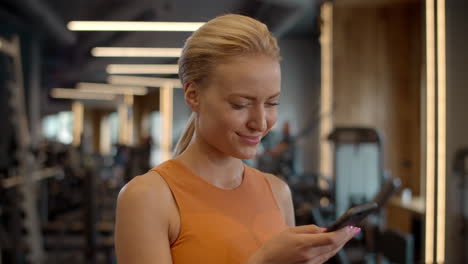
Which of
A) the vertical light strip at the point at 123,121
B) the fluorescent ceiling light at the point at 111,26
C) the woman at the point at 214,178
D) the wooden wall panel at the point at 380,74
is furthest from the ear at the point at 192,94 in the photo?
the vertical light strip at the point at 123,121

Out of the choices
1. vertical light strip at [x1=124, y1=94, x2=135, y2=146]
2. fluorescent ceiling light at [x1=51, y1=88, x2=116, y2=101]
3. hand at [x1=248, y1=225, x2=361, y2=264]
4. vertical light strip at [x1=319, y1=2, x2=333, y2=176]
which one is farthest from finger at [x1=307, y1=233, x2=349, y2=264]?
vertical light strip at [x1=124, y1=94, x2=135, y2=146]

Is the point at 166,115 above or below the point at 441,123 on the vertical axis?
above

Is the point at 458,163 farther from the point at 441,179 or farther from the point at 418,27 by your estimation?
the point at 418,27

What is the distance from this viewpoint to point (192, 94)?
0.96 m

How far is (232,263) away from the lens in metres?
0.91

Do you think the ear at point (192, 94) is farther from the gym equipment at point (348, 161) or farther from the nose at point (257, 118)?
the gym equipment at point (348, 161)

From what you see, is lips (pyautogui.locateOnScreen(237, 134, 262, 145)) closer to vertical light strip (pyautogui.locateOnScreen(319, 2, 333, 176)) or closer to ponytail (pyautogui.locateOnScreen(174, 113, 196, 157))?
ponytail (pyautogui.locateOnScreen(174, 113, 196, 157))

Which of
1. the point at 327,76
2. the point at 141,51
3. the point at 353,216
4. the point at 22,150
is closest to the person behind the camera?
the point at 353,216

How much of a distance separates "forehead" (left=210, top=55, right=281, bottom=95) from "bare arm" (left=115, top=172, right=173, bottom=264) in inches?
9.9

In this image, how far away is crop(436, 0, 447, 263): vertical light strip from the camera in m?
1.35

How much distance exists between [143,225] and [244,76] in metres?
0.35

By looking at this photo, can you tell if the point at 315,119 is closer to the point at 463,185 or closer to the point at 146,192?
the point at 463,185

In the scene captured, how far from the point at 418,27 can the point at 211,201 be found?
5.81 metres

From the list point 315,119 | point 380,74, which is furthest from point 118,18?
point 380,74
